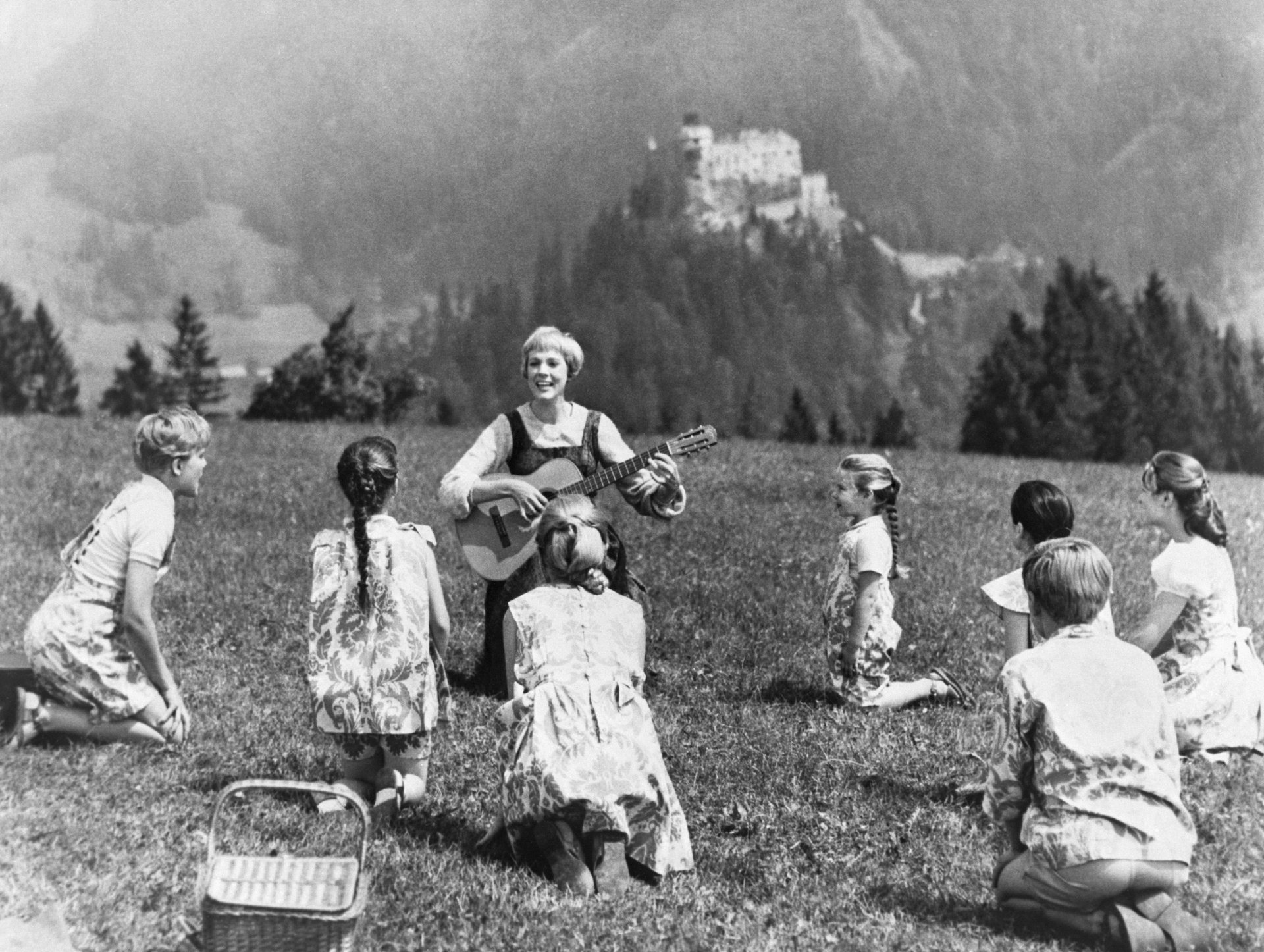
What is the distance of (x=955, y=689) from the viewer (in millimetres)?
7508

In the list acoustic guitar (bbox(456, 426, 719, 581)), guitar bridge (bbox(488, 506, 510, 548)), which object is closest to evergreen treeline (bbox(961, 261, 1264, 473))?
acoustic guitar (bbox(456, 426, 719, 581))

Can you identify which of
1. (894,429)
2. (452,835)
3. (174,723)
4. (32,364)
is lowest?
(452,835)

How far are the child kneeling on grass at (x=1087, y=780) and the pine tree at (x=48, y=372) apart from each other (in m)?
66.2

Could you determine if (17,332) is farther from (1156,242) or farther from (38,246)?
(1156,242)

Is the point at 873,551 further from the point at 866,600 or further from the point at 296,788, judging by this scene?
the point at 296,788

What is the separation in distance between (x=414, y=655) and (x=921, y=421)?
59299mm

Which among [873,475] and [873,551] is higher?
[873,475]

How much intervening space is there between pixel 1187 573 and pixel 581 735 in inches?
127

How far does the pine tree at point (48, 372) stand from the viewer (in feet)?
216

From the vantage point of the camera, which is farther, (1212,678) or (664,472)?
(664,472)

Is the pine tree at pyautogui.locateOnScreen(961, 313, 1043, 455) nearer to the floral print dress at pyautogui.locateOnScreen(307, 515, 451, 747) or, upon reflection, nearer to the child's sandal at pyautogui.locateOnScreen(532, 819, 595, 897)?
the floral print dress at pyautogui.locateOnScreen(307, 515, 451, 747)

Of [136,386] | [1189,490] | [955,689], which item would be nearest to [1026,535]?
[1189,490]

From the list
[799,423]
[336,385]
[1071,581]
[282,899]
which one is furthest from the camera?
[336,385]

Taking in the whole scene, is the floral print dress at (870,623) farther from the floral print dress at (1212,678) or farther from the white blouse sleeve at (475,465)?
the white blouse sleeve at (475,465)
